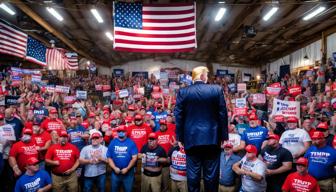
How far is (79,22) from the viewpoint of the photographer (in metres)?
16.9

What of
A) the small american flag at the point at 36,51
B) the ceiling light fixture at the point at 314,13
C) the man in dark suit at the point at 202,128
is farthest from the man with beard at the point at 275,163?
the small american flag at the point at 36,51

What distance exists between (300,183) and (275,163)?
726 mm

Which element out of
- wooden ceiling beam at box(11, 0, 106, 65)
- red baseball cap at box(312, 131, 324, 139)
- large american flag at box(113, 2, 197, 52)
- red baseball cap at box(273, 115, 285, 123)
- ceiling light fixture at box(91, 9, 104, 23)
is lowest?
red baseball cap at box(312, 131, 324, 139)

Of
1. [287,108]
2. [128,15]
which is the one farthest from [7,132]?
[287,108]

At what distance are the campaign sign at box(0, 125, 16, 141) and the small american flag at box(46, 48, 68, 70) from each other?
11550 millimetres

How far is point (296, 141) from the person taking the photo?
301 inches

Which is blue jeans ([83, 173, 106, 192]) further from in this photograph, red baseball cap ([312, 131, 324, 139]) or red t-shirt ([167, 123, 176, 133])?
red baseball cap ([312, 131, 324, 139])

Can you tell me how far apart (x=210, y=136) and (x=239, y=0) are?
10.3 meters

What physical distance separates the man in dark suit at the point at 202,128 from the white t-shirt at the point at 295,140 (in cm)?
426

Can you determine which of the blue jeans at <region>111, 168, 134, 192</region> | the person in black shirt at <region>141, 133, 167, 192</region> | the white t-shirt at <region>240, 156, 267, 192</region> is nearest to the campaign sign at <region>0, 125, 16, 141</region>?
the blue jeans at <region>111, 168, 134, 192</region>

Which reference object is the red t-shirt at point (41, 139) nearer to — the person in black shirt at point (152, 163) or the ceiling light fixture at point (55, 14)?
the person in black shirt at point (152, 163)

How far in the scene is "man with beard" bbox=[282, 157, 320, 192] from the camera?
643 centimetres

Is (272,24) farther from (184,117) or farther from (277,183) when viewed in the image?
(184,117)

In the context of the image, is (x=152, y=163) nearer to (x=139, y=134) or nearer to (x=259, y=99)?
(x=139, y=134)
